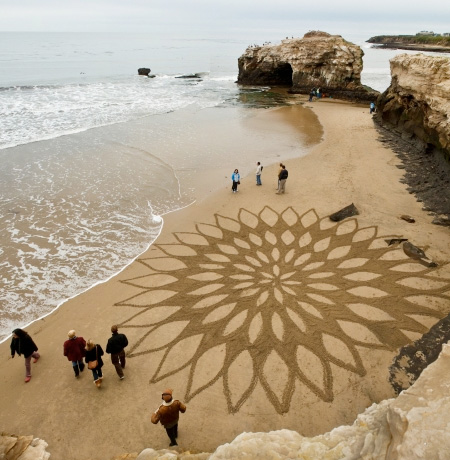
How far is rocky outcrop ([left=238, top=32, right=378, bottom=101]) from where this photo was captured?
45906mm

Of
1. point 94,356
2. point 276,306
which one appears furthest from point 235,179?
point 94,356

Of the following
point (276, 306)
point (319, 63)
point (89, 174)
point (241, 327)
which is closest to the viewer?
point (241, 327)

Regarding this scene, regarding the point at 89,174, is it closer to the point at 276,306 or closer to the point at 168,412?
the point at 276,306

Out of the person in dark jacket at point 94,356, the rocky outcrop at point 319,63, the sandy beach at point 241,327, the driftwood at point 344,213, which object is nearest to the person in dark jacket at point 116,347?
the person in dark jacket at point 94,356

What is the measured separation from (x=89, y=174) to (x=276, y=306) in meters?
15.0

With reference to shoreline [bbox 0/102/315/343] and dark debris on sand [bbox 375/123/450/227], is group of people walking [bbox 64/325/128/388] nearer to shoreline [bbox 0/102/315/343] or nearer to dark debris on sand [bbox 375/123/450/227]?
shoreline [bbox 0/102/315/343]

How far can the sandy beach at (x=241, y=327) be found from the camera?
732 cm

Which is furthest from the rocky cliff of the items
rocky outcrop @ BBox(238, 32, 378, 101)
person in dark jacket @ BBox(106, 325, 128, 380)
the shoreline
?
rocky outcrop @ BBox(238, 32, 378, 101)

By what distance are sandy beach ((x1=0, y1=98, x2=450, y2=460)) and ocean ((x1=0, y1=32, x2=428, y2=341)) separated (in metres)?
1.33

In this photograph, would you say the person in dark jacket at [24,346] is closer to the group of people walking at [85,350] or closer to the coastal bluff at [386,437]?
the group of people walking at [85,350]

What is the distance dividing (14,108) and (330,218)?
37473 millimetres

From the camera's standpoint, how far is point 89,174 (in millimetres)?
20000

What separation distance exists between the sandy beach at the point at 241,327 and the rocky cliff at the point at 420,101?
17.8ft

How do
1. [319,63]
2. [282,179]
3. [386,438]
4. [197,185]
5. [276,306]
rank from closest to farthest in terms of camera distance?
[386,438], [276,306], [282,179], [197,185], [319,63]
